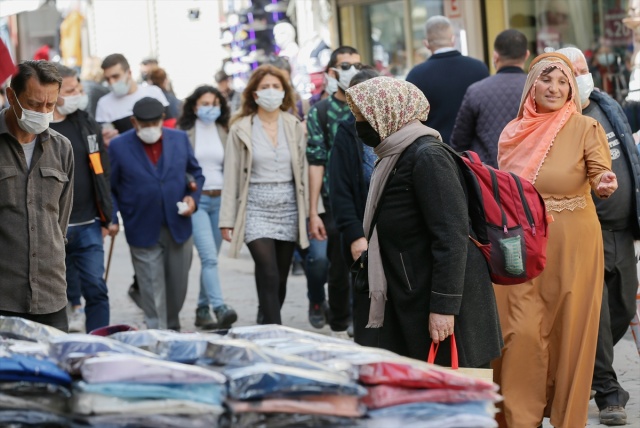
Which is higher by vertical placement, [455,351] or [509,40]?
[509,40]

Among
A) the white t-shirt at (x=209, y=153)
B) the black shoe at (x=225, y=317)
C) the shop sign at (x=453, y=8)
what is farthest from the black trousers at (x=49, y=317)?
the shop sign at (x=453, y=8)

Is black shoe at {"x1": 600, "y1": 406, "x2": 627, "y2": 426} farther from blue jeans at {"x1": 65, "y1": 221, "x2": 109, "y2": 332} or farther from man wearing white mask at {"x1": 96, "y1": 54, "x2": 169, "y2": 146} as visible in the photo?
man wearing white mask at {"x1": 96, "y1": 54, "x2": 169, "y2": 146}

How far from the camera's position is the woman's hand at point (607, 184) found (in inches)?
249

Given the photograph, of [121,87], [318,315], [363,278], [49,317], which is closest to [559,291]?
[363,278]

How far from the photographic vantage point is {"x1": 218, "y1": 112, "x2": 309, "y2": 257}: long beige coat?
8.94 m

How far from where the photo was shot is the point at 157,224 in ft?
31.8

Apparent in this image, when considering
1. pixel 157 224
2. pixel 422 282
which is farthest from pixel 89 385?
pixel 157 224

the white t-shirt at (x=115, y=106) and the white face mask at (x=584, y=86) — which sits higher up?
the white t-shirt at (x=115, y=106)

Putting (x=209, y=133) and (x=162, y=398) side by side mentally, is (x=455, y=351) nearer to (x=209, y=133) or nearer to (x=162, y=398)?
(x=162, y=398)

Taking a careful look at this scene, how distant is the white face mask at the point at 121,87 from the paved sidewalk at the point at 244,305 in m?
1.98

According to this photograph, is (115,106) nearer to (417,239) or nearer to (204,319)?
(204,319)

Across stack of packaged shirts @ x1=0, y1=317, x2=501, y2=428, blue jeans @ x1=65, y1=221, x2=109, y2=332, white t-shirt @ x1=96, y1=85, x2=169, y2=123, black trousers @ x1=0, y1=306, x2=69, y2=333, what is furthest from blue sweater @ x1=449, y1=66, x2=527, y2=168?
stack of packaged shirts @ x1=0, y1=317, x2=501, y2=428

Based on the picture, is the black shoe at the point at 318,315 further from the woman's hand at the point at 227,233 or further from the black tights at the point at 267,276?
the woman's hand at the point at 227,233

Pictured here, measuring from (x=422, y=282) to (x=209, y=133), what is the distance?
6020 millimetres
